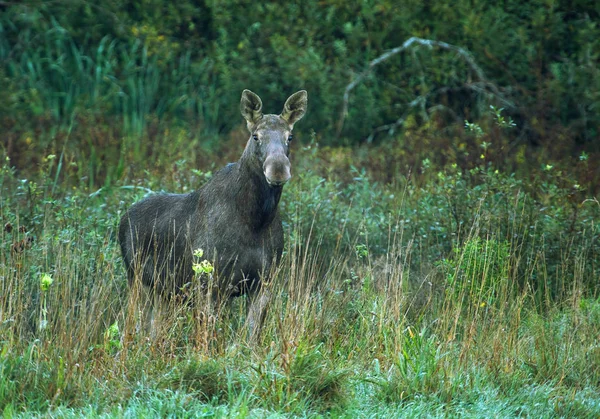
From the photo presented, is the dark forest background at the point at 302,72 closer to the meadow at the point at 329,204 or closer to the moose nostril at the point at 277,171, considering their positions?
the meadow at the point at 329,204

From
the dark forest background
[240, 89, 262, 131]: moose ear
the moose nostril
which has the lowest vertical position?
the dark forest background

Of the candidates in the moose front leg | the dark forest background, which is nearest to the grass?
the moose front leg

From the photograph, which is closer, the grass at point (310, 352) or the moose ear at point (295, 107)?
the grass at point (310, 352)

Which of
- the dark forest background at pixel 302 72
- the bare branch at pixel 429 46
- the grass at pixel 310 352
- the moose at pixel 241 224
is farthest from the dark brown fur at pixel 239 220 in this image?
the bare branch at pixel 429 46

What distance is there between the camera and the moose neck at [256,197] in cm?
720

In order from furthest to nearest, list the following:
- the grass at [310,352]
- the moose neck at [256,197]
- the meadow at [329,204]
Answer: the moose neck at [256,197] < the meadow at [329,204] < the grass at [310,352]

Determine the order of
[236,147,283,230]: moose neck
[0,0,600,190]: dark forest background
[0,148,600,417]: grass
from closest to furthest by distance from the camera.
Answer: [0,148,600,417]: grass < [236,147,283,230]: moose neck < [0,0,600,190]: dark forest background

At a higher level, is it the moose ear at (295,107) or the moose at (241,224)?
the moose ear at (295,107)

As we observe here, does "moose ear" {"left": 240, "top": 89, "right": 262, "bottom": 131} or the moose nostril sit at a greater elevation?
"moose ear" {"left": 240, "top": 89, "right": 262, "bottom": 131}

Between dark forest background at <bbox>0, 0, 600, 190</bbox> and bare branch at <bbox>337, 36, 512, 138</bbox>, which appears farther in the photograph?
bare branch at <bbox>337, 36, 512, 138</bbox>

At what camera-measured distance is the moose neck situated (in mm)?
7203

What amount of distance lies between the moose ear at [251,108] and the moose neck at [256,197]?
1.22 feet

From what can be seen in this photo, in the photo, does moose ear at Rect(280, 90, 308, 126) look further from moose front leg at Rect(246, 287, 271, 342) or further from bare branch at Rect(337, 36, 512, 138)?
bare branch at Rect(337, 36, 512, 138)

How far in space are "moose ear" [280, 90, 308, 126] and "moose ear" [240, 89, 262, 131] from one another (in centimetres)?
21
